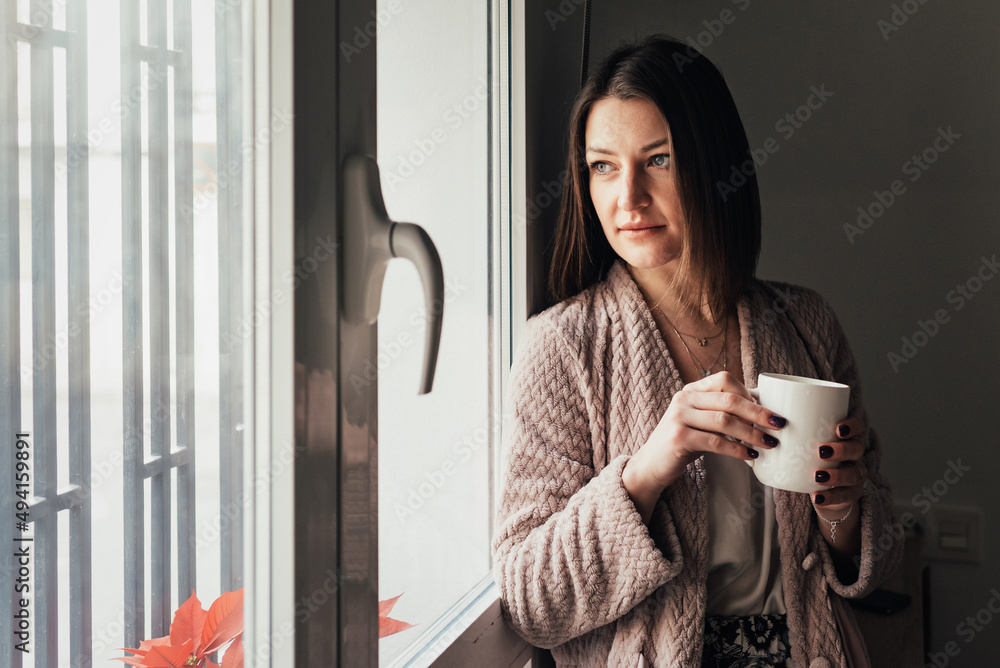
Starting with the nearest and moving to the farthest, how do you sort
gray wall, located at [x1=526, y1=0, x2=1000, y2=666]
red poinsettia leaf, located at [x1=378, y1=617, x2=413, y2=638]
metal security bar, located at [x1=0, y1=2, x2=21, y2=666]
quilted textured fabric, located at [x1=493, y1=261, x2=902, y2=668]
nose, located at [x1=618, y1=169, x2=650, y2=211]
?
metal security bar, located at [x1=0, y1=2, x2=21, y2=666]
red poinsettia leaf, located at [x1=378, y1=617, x2=413, y2=638]
quilted textured fabric, located at [x1=493, y1=261, x2=902, y2=668]
nose, located at [x1=618, y1=169, x2=650, y2=211]
gray wall, located at [x1=526, y1=0, x2=1000, y2=666]

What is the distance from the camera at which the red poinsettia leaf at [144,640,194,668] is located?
382mm

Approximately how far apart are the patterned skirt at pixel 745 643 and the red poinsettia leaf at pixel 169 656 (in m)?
0.66

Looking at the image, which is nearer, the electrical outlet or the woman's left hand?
the woman's left hand

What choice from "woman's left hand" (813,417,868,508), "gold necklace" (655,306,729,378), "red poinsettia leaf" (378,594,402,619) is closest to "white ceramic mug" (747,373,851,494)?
"woman's left hand" (813,417,868,508)

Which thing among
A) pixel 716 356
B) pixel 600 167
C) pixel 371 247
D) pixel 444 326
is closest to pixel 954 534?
pixel 716 356

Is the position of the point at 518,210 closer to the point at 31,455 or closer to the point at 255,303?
the point at 255,303

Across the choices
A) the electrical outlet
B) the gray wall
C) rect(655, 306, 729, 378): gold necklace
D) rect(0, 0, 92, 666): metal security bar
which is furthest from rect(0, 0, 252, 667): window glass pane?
the electrical outlet

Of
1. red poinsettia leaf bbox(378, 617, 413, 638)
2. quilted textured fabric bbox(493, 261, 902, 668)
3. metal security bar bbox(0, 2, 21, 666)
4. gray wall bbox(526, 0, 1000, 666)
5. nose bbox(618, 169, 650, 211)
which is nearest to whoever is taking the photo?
metal security bar bbox(0, 2, 21, 666)

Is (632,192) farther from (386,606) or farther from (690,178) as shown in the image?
(386,606)

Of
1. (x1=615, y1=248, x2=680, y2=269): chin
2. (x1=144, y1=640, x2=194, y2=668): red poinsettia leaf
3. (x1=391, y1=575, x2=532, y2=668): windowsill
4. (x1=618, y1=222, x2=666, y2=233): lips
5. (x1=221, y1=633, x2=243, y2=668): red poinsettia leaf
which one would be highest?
(x1=618, y1=222, x2=666, y2=233): lips

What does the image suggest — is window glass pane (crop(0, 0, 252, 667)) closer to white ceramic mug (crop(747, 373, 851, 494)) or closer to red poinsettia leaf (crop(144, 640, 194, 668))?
red poinsettia leaf (crop(144, 640, 194, 668))

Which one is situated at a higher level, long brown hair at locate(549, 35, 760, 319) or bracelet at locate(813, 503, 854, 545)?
long brown hair at locate(549, 35, 760, 319)

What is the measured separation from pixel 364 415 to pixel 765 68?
1267 millimetres

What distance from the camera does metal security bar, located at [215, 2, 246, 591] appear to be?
1.39ft
